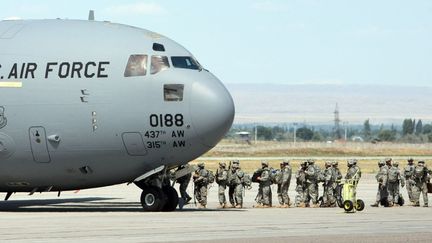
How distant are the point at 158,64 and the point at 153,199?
4153 millimetres

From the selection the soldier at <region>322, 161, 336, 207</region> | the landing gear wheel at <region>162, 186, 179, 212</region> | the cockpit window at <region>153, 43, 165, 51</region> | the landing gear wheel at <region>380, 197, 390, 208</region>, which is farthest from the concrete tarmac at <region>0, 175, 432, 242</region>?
the cockpit window at <region>153, 43, 165, 51</region>

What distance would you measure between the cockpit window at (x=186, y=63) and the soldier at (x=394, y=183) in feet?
29.7

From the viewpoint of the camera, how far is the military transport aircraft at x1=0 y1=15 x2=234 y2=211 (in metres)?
31.8

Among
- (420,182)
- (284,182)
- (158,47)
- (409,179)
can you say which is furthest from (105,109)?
(420,182)

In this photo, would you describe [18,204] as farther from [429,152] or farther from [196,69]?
[429,152]

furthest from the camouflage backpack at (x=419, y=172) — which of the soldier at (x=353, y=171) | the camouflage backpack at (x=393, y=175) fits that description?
the soldier at (x=353, y=171)

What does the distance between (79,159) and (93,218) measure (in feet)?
10.1

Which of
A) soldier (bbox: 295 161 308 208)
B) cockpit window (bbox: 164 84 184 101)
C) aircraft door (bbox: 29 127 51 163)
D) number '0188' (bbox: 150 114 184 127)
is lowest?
soldier (bbox: 295 161 308 208)

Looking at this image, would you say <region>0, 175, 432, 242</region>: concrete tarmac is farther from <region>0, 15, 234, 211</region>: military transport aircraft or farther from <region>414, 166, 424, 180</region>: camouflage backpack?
<region>414, 166, 424, 180</region>: camouflage backpack

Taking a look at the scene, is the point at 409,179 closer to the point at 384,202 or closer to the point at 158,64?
the point at 384,202

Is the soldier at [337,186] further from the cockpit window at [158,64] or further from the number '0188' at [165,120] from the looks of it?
the cockpit window at [158,64]

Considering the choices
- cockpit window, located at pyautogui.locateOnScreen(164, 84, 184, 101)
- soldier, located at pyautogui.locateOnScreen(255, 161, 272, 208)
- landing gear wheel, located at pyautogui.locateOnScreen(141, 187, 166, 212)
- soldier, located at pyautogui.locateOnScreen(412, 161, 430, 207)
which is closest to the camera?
cockpit window, located at pyautogui.locateOnScreen(164, 84, 184, 101)

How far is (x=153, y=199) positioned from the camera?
32.8 m

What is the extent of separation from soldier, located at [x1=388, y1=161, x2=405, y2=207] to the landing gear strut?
8.87 m
